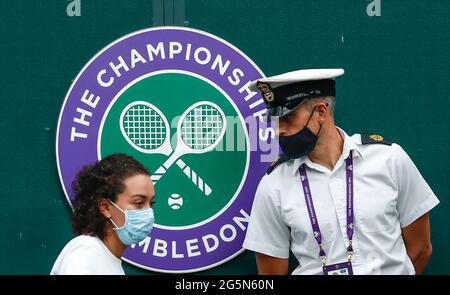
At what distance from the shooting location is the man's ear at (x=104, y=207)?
3.28m

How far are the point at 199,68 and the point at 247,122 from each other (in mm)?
269

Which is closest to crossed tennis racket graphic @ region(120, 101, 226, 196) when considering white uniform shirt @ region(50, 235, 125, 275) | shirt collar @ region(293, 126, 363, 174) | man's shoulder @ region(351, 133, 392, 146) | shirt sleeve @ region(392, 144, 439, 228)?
shirt collar @ region(293, 126, 363, 174)

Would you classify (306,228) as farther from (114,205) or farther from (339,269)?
(114,205)

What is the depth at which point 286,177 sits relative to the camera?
386cm

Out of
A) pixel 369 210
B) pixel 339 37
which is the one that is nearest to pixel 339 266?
pixel 369 210

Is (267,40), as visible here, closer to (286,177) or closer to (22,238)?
(286,177)

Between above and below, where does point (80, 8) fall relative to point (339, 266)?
above

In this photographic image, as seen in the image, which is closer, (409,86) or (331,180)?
(331,180)

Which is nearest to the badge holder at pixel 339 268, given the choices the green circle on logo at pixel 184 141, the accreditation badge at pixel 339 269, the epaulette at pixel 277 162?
the accreditation badge at pixel 339 269

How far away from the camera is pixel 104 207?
3.29 m

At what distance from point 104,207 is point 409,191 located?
1.17 m

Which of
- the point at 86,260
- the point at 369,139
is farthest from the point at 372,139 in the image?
the point at 86,260

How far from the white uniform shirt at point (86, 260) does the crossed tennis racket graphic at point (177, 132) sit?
3.00ft

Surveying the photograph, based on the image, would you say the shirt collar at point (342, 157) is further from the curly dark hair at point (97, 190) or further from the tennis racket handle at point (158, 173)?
the curly dark hair at point (97, 190)
